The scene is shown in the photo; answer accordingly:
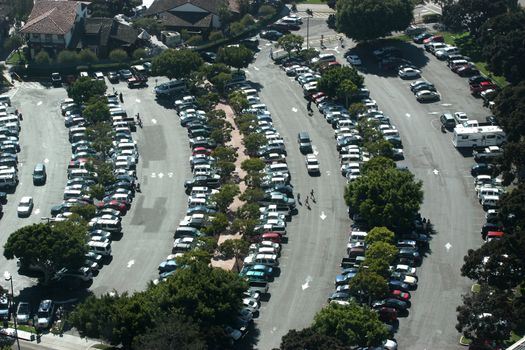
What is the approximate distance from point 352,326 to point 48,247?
116ft

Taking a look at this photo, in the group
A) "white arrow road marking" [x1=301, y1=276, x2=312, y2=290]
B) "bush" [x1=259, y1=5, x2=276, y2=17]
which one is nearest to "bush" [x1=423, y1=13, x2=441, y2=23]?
"bush" [x1=259, y1=5, x2=276, y2=17]

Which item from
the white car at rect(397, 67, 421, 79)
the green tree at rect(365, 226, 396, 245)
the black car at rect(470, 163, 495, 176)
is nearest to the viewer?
the green tree at rect(365, 226, 396, 245)

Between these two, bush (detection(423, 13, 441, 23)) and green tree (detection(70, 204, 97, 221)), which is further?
bush (detection(423, 13, 441, 23))

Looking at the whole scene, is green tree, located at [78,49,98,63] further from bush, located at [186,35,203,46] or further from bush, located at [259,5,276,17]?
bush, located at [259,5,276,17]

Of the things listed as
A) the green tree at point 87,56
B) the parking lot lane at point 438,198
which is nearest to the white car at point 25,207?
the green tree at point 87,56

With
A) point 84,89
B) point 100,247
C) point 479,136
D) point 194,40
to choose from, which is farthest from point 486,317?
point 194,40

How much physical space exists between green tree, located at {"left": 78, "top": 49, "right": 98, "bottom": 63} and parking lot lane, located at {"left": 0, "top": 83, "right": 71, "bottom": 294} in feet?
26.7

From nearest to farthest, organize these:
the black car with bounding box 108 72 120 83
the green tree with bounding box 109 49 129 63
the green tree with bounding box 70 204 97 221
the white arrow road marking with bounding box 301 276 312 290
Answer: the white arrow road marking with bounding box 301 276 312 290, the green tree with bounding box 70 204 97 221, the black car with bounding box 108 72 120 83, the green tree with bounding box 109 49 129 63

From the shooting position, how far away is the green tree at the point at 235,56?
170m

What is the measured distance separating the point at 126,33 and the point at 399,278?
274 feet

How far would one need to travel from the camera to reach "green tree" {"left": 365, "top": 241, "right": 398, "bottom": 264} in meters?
116

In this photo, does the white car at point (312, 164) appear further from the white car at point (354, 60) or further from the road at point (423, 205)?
the white car at point (354, 60)

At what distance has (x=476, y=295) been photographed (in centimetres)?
10669

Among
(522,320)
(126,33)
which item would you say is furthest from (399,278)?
(126,33)
